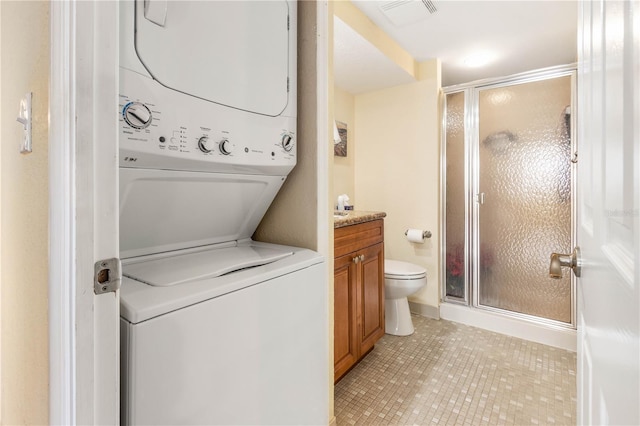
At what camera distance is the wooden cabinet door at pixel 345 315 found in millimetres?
1729

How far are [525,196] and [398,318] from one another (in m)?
1.39

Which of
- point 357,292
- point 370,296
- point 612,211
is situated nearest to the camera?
point 612,211

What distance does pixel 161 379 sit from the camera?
0.61 meters

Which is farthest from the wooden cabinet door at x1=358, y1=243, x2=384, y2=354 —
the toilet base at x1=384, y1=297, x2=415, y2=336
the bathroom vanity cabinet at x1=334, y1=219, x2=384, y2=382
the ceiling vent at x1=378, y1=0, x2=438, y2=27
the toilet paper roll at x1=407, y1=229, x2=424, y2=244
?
the ceiling vent at x1=378, y1=0, x2=438, y2=27

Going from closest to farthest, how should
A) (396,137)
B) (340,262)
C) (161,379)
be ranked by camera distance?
(161,379), (340,262), (396,137)

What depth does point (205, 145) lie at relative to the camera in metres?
0.86

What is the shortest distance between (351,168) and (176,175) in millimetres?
2526

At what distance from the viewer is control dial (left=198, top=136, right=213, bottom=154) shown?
853 millimetres

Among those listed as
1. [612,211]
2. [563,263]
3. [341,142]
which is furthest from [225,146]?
[341,142]

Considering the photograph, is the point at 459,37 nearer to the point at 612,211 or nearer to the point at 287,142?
the point at 287,142

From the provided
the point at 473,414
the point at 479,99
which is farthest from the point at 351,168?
the point at 473,414

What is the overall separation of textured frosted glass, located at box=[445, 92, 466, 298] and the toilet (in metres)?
0.52

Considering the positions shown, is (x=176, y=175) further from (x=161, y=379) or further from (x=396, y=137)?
(x=396, y=137)

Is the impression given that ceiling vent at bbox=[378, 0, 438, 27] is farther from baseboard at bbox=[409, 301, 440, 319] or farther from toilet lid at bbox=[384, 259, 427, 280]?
baseboard at bbox=[409, 301, 440, 319]
